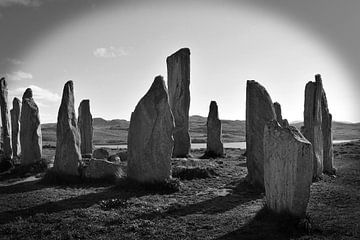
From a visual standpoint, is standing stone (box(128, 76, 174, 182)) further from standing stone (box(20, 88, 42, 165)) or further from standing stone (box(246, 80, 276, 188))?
standing stone (box(20, 88, 42, 165))

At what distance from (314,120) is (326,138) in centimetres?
338

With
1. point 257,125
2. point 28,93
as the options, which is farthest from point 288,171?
point 28,93

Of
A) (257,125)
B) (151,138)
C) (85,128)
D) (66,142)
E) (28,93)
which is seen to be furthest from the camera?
(85,128)

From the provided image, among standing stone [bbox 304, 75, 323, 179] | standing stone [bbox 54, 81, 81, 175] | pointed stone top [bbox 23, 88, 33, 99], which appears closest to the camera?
standing stone [bbox 54, 81, 81, 175]

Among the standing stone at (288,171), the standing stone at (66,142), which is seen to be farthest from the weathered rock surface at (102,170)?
the standing stone at (288,171)

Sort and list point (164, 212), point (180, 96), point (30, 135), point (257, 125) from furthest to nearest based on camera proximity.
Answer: point (180, 96) < point (30, 135) < point (257, 125) < point (164, 212)

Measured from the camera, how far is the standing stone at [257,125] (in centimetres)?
1802

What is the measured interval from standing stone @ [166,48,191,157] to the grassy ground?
968 centimetres

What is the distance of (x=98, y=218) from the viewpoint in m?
12.2

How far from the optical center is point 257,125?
1838 centimetres

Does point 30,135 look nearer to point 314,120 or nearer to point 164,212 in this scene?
point 164,212

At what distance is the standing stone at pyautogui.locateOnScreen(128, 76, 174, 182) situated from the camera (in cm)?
1723

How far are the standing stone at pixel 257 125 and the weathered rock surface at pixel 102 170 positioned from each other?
7.32 metres

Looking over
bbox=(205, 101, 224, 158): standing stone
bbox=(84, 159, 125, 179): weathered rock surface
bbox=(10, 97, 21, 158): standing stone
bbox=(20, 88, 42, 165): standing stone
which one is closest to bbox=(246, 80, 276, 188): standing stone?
bbox=(84, 159, 125, 179): weathered rock surface
